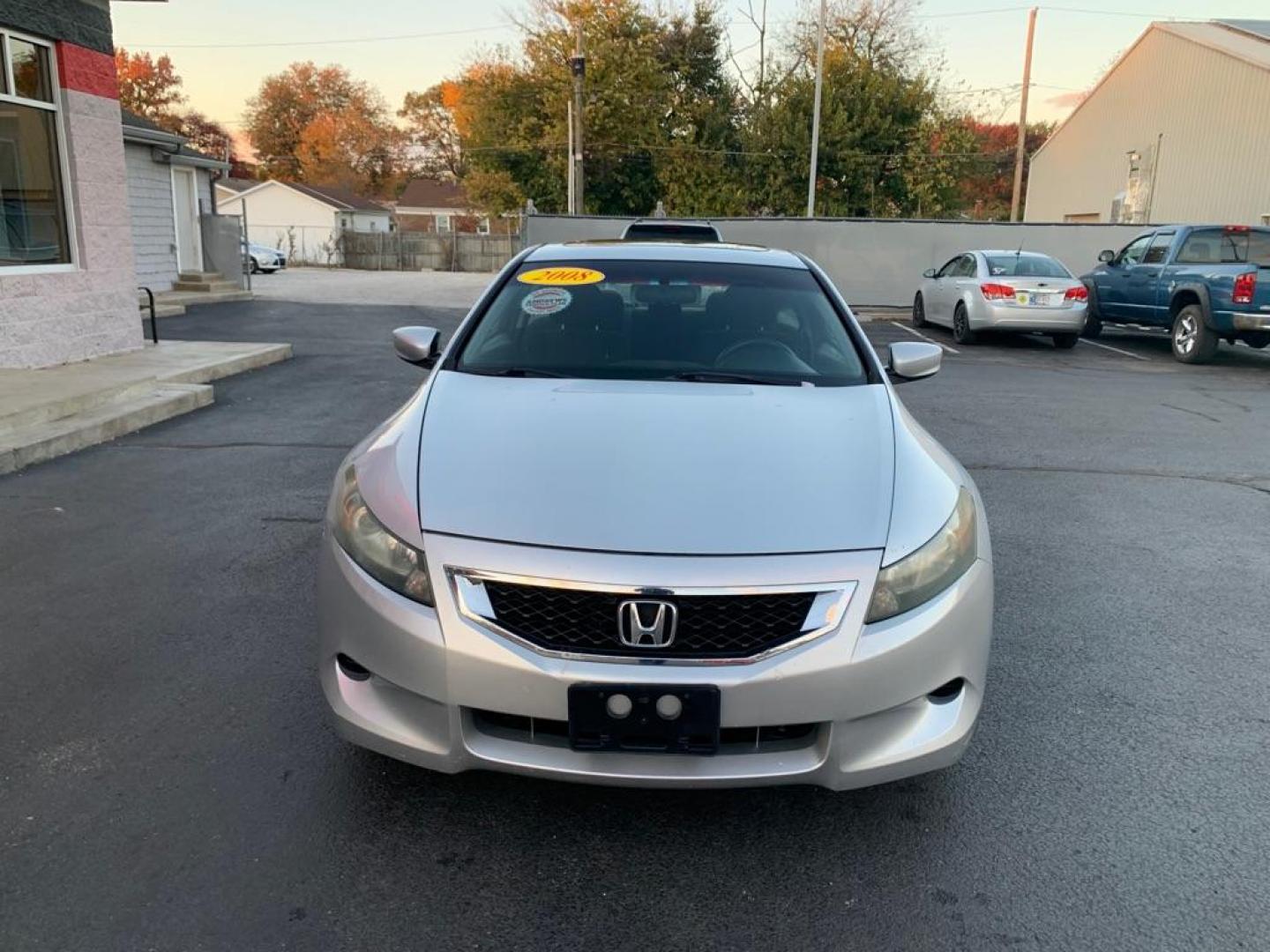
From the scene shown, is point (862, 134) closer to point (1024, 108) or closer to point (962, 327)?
point (1024, 108)

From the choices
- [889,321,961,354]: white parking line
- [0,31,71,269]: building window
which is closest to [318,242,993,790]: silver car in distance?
[0,31,71,269]: building window

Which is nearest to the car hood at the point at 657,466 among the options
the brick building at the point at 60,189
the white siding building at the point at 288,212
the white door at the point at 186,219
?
the brick building at the point at 60,189

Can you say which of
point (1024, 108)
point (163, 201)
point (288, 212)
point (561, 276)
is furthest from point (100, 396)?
point (288, 212)

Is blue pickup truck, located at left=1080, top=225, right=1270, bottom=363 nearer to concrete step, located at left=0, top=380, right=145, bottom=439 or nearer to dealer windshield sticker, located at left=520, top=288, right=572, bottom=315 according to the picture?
dealer windshield sticker, located at left=520, top=288, right=572, bottom=315

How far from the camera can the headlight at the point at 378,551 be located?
2.51m

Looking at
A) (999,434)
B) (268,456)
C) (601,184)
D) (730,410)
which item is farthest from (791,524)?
(601,184)

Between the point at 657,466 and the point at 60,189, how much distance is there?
9.61 metres

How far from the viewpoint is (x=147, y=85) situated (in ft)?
230

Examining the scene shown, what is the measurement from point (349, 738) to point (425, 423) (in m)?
1.01

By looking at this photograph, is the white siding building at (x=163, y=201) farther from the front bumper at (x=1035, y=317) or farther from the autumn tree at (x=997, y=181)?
the autumn tree at (x=997, y=181)

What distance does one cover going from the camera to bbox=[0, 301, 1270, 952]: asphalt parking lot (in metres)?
2.37

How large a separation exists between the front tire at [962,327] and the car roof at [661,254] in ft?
37.6

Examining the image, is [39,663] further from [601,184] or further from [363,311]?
[601,184]

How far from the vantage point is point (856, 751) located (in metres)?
2.46
